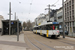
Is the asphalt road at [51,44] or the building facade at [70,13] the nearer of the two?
the asphalt road at [51,44]

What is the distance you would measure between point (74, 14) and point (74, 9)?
89.2 inches

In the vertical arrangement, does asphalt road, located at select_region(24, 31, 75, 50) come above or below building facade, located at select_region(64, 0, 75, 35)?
below

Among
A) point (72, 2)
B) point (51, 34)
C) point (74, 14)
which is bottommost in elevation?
point (51, 34)

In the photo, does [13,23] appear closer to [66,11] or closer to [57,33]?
[57,33]

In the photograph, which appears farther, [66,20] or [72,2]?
[66,20]

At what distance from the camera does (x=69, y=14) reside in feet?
160

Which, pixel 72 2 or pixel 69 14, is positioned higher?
pixel 72 2

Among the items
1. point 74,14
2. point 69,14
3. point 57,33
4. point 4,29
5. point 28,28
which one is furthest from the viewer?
point 28,28

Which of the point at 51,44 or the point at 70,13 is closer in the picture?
the point at 51,44

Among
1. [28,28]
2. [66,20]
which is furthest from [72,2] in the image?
[28,28]

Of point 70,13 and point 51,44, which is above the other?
point 70,13

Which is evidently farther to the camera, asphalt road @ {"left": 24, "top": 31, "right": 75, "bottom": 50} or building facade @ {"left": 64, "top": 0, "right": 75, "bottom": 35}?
building facade @ {"left": 64, "top": 0, "right": 75, "bottom": 35}

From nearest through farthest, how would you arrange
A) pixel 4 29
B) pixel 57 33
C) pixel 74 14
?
1. pixel 57 33
2. pixel 4 29
3. pixel 74 14

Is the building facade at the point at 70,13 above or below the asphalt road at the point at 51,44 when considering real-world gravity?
above
